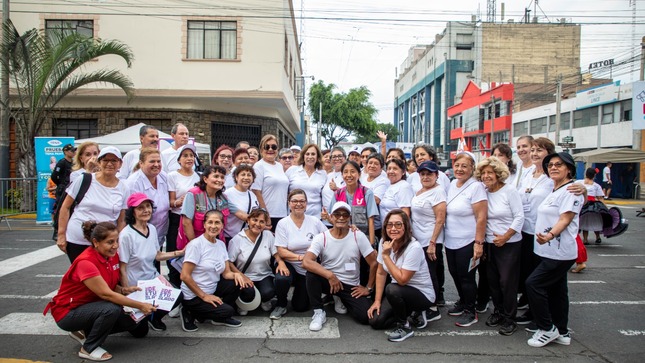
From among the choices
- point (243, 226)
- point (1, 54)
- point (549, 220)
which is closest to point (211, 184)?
point (243, 226)

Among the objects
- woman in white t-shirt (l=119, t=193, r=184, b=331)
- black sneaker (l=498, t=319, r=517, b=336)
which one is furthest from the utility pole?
black sneaker (l=498, t=319, r=517, b=336)

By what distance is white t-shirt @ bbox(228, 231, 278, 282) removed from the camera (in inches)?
211

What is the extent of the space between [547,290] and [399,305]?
1.44 metres

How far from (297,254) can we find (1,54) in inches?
489

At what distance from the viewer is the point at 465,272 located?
198 inches

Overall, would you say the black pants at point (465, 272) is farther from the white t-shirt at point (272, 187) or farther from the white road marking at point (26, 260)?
the white road marking at point (26, 260)

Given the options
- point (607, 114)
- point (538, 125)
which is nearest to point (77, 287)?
point (607, 114)

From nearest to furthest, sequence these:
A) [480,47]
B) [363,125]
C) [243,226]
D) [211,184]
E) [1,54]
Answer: [211,184], [243,226], [1,54], [363,125], [480,47]

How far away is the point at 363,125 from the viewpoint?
4862cm

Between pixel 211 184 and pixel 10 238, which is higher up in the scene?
pixel 211 184

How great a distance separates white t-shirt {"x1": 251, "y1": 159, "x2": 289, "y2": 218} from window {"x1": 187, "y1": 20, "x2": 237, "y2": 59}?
12.5 metres

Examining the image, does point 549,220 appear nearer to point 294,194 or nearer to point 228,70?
point 294,194

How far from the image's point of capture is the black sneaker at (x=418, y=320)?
16.4 ft

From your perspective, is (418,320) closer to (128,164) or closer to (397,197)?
(397,197)
